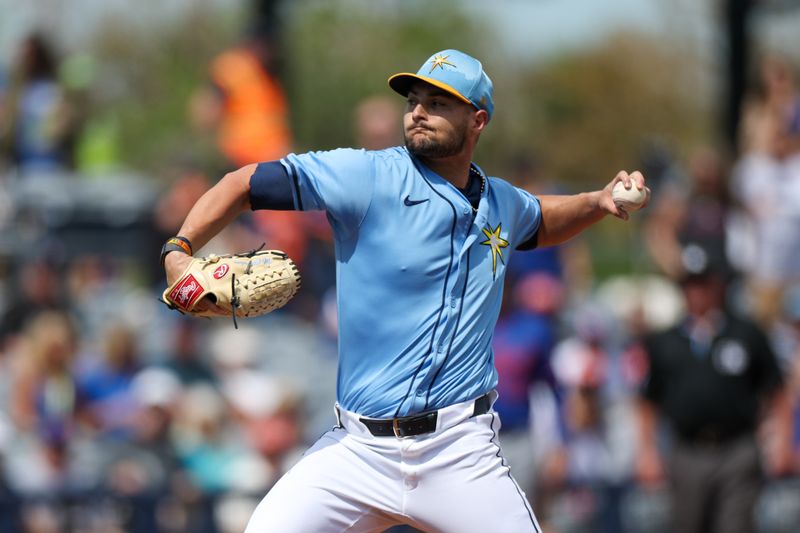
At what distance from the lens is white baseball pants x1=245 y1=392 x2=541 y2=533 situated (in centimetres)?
471

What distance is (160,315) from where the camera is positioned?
11242 millimetres

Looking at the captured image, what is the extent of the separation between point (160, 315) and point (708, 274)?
4.76 metres

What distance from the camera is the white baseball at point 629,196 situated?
500cm

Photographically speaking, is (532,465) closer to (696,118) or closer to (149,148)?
(149,148)

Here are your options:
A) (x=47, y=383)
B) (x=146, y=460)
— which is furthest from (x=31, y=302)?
(x=146, y=460)

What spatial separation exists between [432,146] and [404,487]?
125 centimetres

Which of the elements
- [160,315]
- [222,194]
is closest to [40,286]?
[160,315]

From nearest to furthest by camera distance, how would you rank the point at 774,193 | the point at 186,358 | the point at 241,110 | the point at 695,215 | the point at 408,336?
the point at 408,336 → the point at 186,358 → the point at 695,215 → the point at 774,193 → the point at 241,110

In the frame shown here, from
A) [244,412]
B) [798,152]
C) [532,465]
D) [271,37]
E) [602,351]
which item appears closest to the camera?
[532,465]

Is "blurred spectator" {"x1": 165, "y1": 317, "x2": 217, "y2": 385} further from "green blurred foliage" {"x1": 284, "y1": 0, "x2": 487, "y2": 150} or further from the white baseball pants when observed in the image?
"green blurred foliage" {"x1": 284, "y1": 0, "x2": 487, "y2": 150}

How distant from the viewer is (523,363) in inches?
352

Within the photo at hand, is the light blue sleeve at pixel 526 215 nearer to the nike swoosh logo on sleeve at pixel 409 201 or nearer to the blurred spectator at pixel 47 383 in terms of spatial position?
the nike swoosh logo on sleeve at pixel 409 201

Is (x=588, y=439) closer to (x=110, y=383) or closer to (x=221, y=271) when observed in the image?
(x=110, y=383)

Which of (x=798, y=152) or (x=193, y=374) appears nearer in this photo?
(x=193, y=374)
